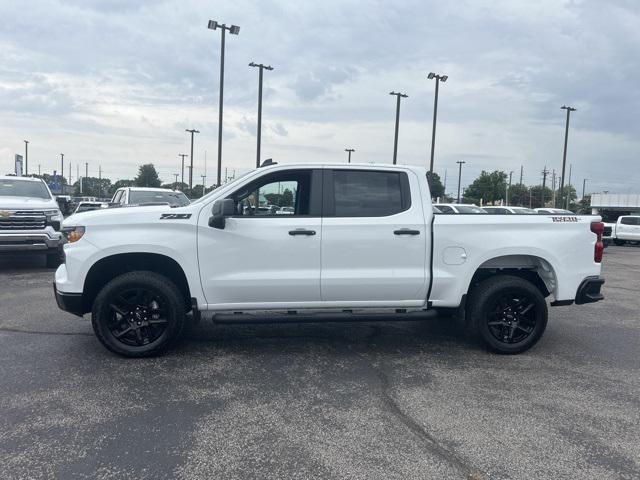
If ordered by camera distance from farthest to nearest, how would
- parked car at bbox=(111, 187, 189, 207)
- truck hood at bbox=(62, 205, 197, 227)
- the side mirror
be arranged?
parked car at bbox=(111, 187, 189, 207) → truck hood at bbox=(62, 205, 197, 227) → the side mirror

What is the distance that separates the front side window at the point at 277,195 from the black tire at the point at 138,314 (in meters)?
1.07

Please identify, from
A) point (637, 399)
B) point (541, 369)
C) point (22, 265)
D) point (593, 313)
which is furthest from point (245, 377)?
point (22, 265)

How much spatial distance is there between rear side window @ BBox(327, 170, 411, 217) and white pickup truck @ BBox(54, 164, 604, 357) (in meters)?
0.01

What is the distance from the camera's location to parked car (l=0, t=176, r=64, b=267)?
10.3 m

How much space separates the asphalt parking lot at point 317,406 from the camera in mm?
3229

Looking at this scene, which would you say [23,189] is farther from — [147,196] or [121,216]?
[121,216]

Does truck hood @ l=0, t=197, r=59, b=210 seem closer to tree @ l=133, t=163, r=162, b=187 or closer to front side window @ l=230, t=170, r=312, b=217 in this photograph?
front side window @ l=230, t=170, r=312, b=217

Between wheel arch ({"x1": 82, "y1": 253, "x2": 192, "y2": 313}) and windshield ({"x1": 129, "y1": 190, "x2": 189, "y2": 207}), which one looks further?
windshield ({"x1": 129, "y1": 190, "x2": 189, "y2": 207})

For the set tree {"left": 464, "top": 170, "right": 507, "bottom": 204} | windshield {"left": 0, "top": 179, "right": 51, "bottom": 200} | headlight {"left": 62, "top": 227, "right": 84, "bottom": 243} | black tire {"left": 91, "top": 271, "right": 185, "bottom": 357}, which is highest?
tree {"left": 464, "top": 170, "right": 507, "bottom": 204}

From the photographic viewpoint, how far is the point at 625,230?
998 inches

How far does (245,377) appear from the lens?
185 inches

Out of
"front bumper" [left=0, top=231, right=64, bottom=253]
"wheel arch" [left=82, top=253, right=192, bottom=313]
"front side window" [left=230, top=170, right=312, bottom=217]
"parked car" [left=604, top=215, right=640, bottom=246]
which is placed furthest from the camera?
"parked car" [left=604, top=215, right=640, bottom=246]

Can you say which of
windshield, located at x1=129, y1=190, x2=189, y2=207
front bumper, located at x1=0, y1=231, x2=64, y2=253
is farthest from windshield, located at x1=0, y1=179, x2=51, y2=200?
windshield, located at x1=129, y1=190, x2=189, y2=207

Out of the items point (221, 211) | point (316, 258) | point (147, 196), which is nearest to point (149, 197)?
point (147, 196)
